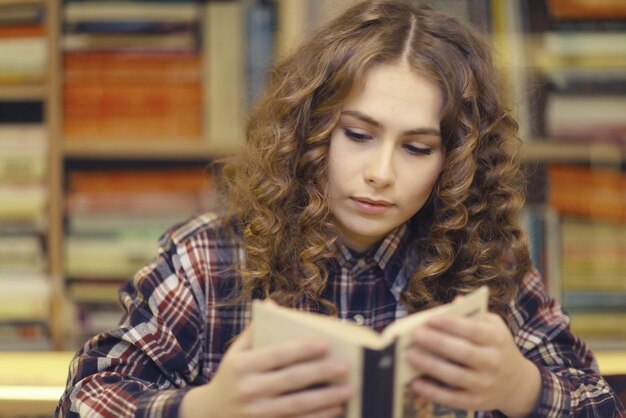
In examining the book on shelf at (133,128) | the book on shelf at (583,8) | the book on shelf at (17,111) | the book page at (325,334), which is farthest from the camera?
the book on shelf at (17,111)

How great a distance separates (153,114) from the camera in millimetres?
1927

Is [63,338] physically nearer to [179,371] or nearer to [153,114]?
[153,114]

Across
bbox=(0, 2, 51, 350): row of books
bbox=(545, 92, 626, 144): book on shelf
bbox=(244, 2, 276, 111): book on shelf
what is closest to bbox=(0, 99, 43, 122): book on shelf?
bbox=(0, 2, 51, 350): row of books

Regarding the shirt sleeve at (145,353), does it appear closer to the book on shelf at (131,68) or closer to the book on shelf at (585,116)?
the book on shelf at (131,68)

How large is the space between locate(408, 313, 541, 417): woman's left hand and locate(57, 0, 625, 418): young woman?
5cm

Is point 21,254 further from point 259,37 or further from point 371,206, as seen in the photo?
point 371,206

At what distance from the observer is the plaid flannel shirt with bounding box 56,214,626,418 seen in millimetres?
990

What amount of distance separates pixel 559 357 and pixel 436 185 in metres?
0.29

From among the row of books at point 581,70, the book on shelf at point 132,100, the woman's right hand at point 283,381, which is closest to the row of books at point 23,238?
the book on shelf at point 132,100

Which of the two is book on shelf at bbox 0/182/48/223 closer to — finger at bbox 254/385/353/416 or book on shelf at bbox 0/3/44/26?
book on shelf at bbox 0/3/44/26

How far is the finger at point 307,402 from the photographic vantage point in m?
0.74

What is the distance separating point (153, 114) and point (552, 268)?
1.00m

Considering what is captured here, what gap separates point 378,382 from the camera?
0.74m

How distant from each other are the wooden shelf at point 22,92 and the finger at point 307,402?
1.36m
